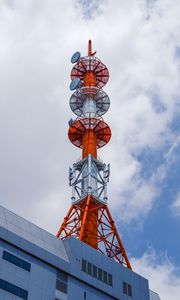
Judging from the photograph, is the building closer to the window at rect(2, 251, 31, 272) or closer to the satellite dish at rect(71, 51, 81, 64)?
the window at rect(2, 251, 31, 272)

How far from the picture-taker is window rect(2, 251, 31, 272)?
5881 cm

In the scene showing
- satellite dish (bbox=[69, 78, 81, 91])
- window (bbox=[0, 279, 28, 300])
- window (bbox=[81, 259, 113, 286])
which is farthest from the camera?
satellite dish (bbox=[69, 78, 81, 91])

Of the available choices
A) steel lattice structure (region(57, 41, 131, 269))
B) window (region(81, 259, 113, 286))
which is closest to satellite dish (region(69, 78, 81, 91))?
steel lattice structure (region(57, 41, 131, 269))

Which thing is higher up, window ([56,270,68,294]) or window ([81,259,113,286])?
window ([81,259,113,286])

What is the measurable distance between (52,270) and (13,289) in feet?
24.6

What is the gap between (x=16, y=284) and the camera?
58062 millimetres

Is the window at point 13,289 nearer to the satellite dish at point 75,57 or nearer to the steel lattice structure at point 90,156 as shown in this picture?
the steel lattice structure at point 90,156

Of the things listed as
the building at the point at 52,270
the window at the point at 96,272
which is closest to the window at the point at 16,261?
the building at the point at 52,270

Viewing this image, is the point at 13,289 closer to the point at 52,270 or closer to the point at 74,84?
the point at 52,270

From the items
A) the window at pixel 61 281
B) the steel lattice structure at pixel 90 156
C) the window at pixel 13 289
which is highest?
the steel lattice structure at pixel 90 156

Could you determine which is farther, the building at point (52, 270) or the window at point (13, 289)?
the building at point (52, 270)

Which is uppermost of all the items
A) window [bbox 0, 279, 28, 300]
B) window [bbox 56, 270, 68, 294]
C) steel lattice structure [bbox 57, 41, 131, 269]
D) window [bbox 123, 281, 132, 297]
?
steel lattice structure [bbox 57, 41, 131, 269]

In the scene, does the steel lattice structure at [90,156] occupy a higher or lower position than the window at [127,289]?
higher

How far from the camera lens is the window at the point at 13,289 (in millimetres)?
56622
